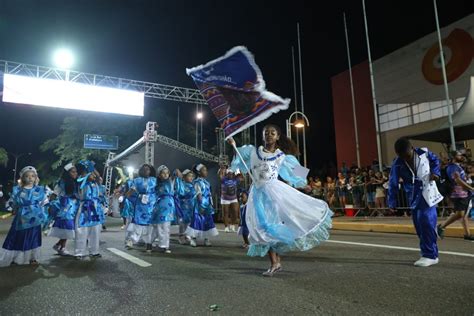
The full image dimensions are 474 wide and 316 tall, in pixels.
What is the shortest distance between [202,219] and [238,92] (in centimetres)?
440

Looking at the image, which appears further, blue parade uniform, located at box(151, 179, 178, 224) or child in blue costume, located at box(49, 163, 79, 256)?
blue parade uniform, located at box(151, 179, 178, 224)

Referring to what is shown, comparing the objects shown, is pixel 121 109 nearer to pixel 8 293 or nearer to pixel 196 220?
pixel 196 220

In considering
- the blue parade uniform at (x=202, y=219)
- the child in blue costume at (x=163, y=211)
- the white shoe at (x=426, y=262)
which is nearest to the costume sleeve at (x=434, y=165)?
the white shoe at (x=426, y=262)

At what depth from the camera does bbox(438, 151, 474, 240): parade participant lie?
7626mm

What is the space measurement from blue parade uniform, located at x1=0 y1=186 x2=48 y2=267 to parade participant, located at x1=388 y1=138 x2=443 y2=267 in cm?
585

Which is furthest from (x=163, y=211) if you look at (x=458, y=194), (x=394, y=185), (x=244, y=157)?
(x=458, y=194)

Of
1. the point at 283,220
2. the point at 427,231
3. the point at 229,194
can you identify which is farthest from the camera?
the point at 229,194

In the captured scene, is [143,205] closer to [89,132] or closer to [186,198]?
[186,198]

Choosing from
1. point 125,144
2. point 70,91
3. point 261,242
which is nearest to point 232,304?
point 261,242

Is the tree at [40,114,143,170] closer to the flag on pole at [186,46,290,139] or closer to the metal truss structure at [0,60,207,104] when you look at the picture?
the metal truss structure at [0,60,207,104]

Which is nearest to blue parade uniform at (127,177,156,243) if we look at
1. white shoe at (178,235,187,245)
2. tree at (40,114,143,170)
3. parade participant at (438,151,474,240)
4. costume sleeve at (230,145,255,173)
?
white shoe at (178,235,187,245)

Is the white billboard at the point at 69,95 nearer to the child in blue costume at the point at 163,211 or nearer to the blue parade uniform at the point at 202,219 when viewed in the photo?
the blue parade uniform at the point at 202,219

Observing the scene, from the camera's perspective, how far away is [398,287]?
12.5 feet

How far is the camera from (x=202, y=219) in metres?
8.70
